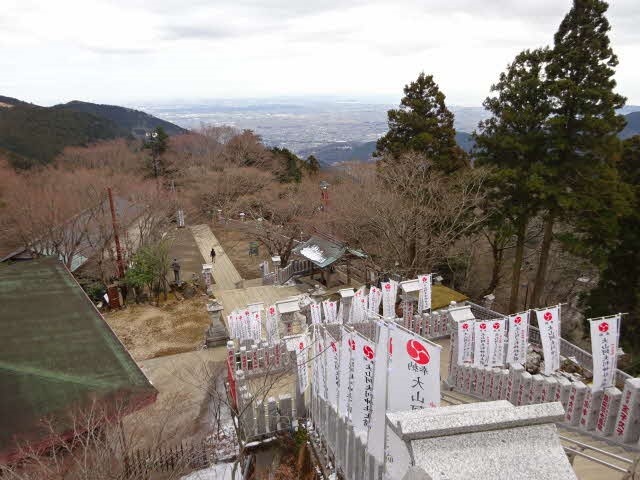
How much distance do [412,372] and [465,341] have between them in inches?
175

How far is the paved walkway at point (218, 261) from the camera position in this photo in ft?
72.8

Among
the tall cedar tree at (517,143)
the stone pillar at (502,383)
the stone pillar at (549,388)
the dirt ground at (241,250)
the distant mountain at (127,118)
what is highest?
the distant mountain at (127,118)

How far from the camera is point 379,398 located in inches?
238

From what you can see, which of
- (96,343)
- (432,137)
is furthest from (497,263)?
(96,343)

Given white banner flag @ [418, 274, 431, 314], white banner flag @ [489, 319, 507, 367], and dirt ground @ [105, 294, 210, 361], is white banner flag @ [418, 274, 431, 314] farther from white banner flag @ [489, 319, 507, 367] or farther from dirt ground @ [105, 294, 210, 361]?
dirt ground @ [105, 294, 210, 361]

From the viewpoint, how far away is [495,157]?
15414mm

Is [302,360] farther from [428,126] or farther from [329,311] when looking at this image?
[428,126]

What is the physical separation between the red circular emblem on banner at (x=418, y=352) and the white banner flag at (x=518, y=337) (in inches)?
176

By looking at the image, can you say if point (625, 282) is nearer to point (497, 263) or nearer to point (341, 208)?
point (497, 263)

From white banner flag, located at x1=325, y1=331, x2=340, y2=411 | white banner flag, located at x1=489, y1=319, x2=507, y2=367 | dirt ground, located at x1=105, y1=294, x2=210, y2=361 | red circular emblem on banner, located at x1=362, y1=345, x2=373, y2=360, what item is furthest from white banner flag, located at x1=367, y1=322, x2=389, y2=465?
dirt ground, located at x1=105, y1=294, x2=210, y2=361

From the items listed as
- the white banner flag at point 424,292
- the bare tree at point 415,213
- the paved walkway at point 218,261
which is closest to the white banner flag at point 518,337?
the white banner flag at point 424,292

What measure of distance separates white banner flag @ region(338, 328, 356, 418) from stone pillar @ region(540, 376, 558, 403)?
13.3ft

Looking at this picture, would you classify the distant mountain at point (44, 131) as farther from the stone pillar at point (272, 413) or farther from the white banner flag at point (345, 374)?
the white banner flag at point (345, 374)

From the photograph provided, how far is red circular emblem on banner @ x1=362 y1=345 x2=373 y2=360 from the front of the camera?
6251mm
